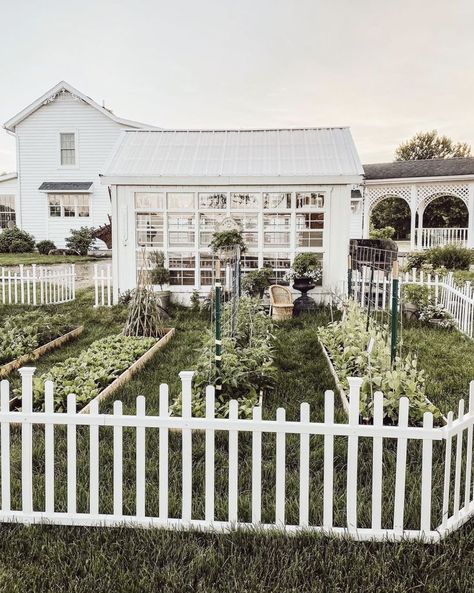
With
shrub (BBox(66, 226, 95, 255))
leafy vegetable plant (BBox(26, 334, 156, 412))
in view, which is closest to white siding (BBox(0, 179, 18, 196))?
shrub (BBox(66, 226, 95, 255))

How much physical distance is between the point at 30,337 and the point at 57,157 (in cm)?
1877

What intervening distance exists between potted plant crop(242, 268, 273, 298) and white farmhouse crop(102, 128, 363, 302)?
39 centimetres

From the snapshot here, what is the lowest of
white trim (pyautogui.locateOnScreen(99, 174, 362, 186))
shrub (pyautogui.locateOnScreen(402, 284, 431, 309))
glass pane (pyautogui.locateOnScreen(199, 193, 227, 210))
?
shrub (pyautogui.locateOnScreen(402, 284, 431, 309))

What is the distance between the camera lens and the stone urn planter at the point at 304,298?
36.2 ft

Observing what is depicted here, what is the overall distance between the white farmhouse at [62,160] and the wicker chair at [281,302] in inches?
616

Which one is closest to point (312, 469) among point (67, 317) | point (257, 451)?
point (257, 451)

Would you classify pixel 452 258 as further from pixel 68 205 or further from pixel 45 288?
pixel 68 205

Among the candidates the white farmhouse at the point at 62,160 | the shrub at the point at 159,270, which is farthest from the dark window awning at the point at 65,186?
the shrub at the point at 159,270

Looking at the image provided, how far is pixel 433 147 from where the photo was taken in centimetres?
4509

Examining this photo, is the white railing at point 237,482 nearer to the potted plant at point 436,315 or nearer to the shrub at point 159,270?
the potted plant at point 436,315

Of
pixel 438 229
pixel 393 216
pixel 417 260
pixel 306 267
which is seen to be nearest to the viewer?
pixel 306 267

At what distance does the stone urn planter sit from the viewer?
1103 centimetres

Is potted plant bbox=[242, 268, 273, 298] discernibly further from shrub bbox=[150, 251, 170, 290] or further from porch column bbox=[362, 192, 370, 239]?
porch column bbox=[362, 192, 370, 239]

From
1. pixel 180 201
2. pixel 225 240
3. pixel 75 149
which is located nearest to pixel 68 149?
pixel 75 149
